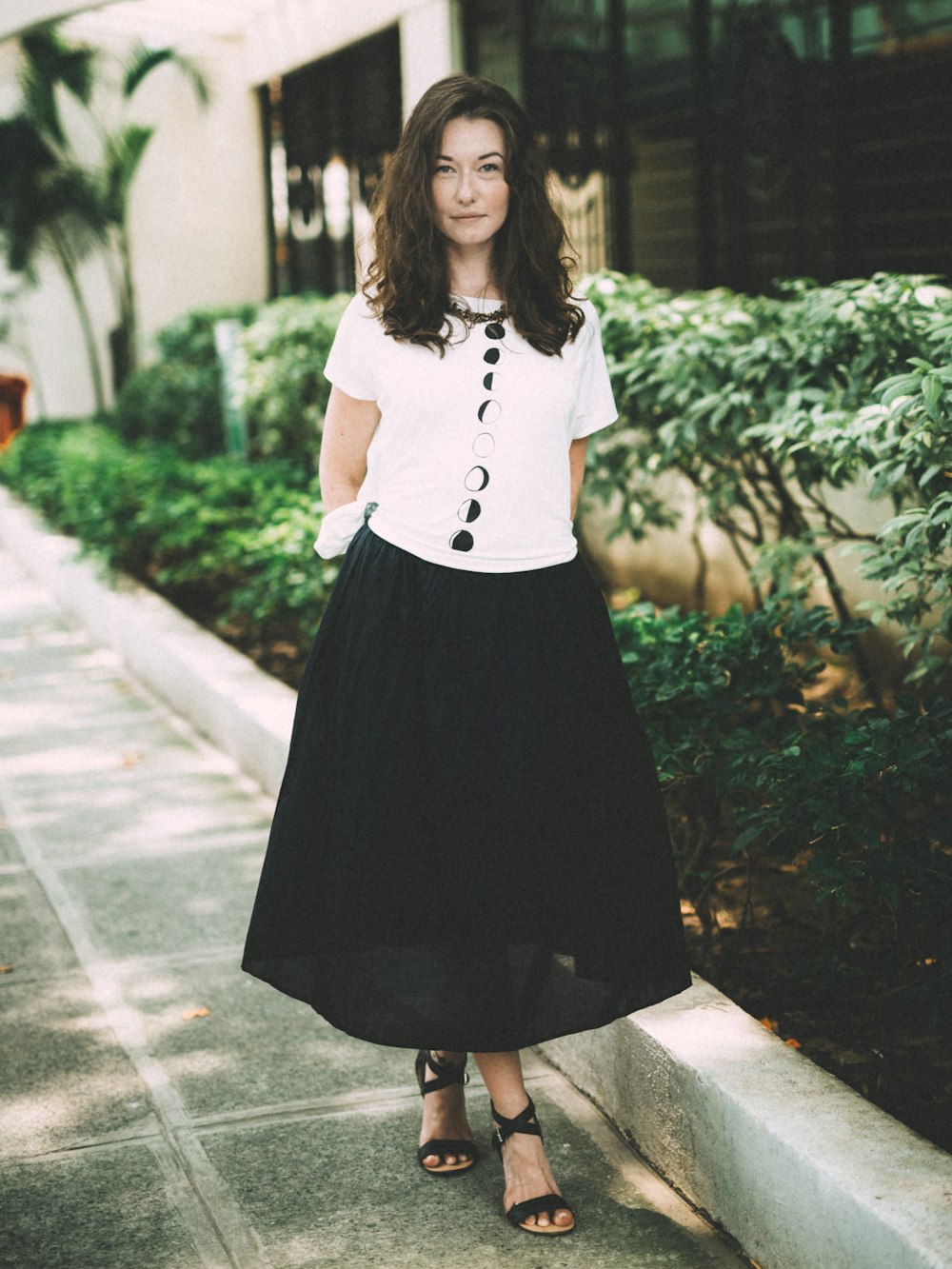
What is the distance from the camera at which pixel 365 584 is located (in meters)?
2.61

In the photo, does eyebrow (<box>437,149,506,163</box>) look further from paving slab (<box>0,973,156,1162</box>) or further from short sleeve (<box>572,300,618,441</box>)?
paving slab (<box>0,973,156,1162</box>)

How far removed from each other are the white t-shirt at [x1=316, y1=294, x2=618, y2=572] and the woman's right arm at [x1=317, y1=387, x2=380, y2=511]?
0.06 metres

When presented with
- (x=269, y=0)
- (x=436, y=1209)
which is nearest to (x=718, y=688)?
(x=436, y=1209)

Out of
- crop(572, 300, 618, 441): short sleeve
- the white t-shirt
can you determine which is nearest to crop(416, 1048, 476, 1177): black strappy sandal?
the white t-shirt

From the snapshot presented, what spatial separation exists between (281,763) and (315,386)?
389 cm

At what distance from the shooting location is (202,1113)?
3.02 meters

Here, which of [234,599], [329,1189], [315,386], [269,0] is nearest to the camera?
[329,1189]

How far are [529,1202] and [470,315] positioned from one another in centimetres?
162

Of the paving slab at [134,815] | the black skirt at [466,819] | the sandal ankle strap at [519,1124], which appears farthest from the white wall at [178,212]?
the sandal ankle strap at [519,1124]

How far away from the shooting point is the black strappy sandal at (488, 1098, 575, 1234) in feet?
8.52

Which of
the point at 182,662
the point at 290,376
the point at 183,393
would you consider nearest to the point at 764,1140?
the point at 182,662

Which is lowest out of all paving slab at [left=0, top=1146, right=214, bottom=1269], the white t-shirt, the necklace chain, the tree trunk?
paving slab at [left=0, top=1146, right=214, bottom=1269]

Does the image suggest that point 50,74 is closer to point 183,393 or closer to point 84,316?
point 84,316

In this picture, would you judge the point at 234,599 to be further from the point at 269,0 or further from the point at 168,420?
the point at 269,0
